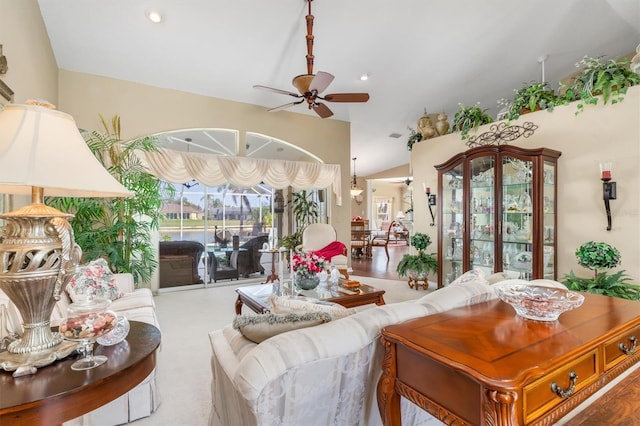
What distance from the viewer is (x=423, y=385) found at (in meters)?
1.12

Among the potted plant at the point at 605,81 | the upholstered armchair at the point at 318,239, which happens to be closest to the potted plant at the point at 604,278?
the potted plant at the point at 605,81

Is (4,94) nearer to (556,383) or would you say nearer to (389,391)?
(389,391)

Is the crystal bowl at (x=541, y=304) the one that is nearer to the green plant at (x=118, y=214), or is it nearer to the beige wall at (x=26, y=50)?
the beige wall at (x=26, y=50)

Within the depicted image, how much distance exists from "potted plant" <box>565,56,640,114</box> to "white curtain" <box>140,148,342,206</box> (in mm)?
3956

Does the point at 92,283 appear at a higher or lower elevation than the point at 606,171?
lower

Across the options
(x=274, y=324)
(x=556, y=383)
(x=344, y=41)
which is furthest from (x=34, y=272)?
(x=344, y=41)

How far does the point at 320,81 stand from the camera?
3080 millimetres

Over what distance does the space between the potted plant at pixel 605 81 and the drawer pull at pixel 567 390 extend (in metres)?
3.65

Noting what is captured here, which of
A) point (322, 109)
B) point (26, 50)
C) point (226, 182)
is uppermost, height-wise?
point (26, 50)

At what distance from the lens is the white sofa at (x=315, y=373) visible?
1.07 metres

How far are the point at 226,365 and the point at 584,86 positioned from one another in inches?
178

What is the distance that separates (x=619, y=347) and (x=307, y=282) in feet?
7.58

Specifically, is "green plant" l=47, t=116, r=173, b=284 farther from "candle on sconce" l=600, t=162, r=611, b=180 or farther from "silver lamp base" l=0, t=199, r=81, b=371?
"candle on sconce" l=600, t=162, r=611, b=180

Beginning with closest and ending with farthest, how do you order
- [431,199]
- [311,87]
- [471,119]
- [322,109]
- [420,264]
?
[311,87]
[322,109]
[471,119]
[420,264]
[431,199]
